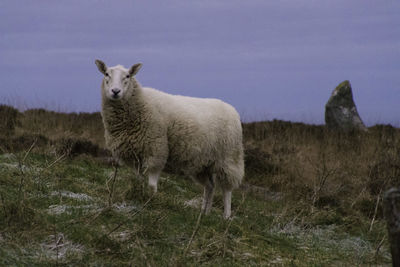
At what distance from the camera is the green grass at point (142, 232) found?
4621mm

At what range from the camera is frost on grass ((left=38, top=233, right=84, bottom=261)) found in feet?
14.8

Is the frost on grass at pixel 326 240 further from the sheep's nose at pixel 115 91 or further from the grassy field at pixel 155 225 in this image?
the sheep's nose at pixel 115 91

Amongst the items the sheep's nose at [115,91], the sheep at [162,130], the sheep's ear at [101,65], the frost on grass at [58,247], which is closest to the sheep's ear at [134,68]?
the sheep at [162,130]

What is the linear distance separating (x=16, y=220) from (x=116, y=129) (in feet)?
9.53

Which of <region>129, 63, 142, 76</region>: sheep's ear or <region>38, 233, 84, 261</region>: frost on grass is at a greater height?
<region>129, 63, 142, 76</region>: sheep's ear

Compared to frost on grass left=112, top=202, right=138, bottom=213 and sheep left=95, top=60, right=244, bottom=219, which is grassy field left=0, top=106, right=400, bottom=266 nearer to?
frost on grass left=112, top=202, right=138, bottom=213

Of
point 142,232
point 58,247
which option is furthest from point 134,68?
point 58,247

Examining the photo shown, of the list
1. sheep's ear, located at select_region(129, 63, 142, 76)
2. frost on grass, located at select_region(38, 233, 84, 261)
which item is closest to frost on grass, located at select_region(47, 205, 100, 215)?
frost on grass, located at select_region(38, 233, 84, 261)

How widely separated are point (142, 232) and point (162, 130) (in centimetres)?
245

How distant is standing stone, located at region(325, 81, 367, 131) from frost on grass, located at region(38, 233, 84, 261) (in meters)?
16.6

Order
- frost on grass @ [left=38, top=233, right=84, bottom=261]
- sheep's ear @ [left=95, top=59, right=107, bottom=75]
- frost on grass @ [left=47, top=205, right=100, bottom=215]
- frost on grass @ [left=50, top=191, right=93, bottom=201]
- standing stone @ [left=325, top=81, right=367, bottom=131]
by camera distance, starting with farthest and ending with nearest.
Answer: standing stone @ [left=325, top=81, right=367, bottom=131]
sheep's ear @ [left=95, top=59, right=107, bottom=75]
frost on grass @ [left=50, top=191, right=93, bottom=201]
frost on grass @ [left=47, top=205, right=100, bottom=215]
frost on grass @ [left=38, top=233, right=84, bottom=261]

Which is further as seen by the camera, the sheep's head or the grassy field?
the sheep's head

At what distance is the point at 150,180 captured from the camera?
7.36 metres

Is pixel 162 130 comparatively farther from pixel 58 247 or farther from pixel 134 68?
pixel 58 247
